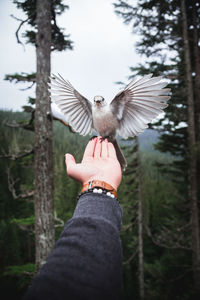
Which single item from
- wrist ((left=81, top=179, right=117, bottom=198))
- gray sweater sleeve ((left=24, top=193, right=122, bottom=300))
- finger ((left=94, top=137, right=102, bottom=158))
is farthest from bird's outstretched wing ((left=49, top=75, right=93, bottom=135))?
gray sweater sleeve ((left=24, top=193, right=122, bottom=300))

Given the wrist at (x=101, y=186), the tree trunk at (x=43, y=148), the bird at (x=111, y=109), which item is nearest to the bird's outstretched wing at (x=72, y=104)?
the bird at (x=111, y=109)

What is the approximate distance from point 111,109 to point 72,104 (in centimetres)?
42

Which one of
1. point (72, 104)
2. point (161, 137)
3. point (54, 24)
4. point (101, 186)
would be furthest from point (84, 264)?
point (161, 137)

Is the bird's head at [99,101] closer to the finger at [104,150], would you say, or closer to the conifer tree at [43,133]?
the finger at [104,150]

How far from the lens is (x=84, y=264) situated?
581mm

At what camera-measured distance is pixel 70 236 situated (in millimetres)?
693

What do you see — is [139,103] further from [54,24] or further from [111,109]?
[54,24]

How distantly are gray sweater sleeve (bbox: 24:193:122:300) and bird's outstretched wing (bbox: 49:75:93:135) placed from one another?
119cm

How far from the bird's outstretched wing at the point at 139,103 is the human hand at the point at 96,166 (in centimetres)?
34

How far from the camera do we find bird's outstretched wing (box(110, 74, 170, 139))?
1322 millimetres

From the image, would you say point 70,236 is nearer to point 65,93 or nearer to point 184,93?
point 65,93

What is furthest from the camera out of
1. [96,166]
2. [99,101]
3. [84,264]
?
[99,101]

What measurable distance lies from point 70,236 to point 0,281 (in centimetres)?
1555

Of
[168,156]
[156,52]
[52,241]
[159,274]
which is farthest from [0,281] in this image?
[156,52]
